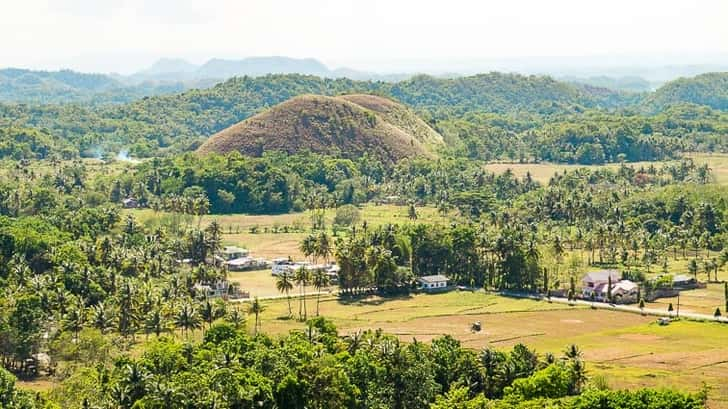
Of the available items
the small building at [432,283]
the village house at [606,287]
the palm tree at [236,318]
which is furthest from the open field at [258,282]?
the village house at [606,287]

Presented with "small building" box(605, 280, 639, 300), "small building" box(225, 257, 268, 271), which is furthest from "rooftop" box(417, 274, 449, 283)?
"small building" box(225, 257, 268, 271)

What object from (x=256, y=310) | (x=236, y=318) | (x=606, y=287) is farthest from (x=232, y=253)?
(x=606, y=287)

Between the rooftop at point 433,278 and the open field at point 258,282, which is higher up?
the rooftop at point 433,278

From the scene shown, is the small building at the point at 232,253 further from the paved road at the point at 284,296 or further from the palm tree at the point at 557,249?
the palm tree at the point at 557,249

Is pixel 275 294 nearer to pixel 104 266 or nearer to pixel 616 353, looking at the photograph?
pixel 104 266

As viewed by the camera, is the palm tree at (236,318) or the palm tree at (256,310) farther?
the palm tree at (256,310)

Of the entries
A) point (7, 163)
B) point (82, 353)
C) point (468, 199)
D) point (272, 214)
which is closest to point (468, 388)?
point (82, 353)
